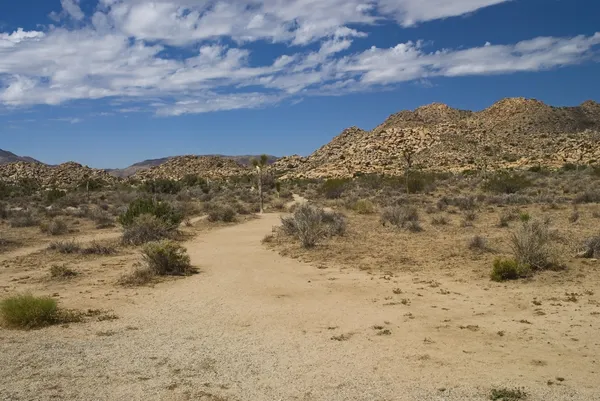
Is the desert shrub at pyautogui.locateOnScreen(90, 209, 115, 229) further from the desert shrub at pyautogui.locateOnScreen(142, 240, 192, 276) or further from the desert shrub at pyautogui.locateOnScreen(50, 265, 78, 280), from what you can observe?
the desert shrub at pyautogui.locateOnScreen(142, 240, 192, 276)

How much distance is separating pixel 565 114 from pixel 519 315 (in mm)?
84144

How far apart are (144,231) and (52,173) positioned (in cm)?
7604

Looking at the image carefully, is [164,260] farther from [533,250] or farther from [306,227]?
[533,250]

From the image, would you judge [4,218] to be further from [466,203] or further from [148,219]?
[466,203]

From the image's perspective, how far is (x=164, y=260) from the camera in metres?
13.8

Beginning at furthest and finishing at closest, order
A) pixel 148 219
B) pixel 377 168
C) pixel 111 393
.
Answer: pixel 377 168 → pixel 148 219 → pixel 111 393

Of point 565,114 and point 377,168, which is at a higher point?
point 565,114

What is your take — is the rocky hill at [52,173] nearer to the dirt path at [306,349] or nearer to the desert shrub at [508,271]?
the dirt path at [306,349]

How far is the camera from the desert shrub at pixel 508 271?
39.1 ft

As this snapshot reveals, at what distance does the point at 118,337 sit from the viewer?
862cm

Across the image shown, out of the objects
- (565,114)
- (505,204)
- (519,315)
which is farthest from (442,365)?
(565,114)

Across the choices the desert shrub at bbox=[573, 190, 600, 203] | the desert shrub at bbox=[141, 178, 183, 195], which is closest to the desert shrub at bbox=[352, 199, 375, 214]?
the desert shrub at bbox=[573, 190, 600, 203]

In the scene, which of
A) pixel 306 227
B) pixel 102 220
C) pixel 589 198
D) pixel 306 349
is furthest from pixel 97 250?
pixel 589 198

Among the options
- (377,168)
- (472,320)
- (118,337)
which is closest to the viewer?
(118,337)
